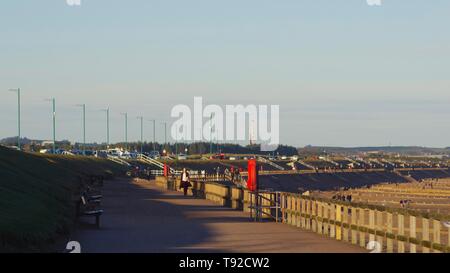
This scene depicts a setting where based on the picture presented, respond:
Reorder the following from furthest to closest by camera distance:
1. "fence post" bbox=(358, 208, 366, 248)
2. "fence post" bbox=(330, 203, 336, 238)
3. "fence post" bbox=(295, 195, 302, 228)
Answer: "fence post" bbox=(295, 195, 302, 228) → "fence post" bbox=(330, 203, 336, 238) → "fence post" bbox=(358, 208, 366, 248)

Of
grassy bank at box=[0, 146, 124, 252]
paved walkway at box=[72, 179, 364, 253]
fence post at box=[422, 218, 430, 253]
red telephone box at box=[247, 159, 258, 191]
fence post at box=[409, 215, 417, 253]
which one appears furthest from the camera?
red telephone box at box=[247, 159, 258, 191]

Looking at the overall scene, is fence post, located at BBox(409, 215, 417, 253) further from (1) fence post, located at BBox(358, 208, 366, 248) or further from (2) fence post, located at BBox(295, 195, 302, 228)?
(2) fence post, located at BBox(295, 195, 302, 228)

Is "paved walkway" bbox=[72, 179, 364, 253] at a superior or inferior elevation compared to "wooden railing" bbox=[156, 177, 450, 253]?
inferior

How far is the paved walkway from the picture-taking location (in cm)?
2031

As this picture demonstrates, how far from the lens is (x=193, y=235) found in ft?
77.7

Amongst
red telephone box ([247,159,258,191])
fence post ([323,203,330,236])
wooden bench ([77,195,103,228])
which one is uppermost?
red telephone box ([247,159,258,191])

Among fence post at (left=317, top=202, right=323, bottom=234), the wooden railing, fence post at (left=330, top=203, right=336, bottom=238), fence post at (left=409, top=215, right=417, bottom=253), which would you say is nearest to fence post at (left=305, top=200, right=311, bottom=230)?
the wooden railing

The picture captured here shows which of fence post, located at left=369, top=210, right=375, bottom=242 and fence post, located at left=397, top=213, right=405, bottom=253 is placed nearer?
fence post, located at left=397, top=213, right=405, bottom=253

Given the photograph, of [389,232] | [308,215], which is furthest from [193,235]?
[389,232]

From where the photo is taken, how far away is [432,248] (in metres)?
17.1

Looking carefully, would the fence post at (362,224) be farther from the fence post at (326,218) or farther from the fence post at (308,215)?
the fence post at (308,215)

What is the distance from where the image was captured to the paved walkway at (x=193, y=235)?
66.6ft

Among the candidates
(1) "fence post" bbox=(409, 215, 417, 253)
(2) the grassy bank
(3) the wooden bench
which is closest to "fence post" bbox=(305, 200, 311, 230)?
(3) the wooden bench
